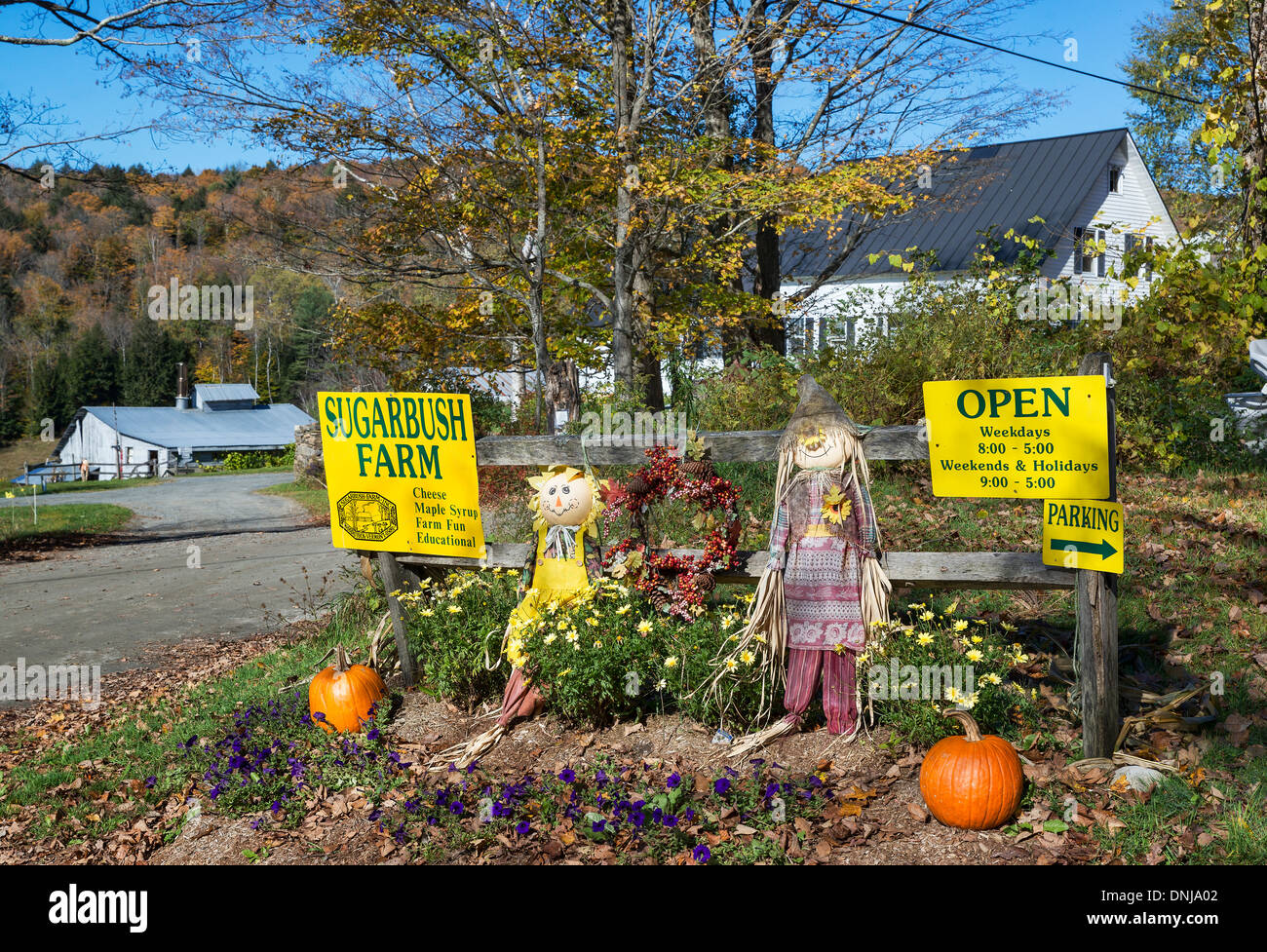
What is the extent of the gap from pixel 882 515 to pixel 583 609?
4.67 m

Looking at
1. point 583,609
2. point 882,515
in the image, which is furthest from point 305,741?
point 882,515

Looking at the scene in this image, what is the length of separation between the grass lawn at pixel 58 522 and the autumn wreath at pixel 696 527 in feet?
42.4

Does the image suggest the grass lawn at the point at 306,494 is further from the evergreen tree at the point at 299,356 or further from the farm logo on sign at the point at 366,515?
the evergreen tree at the point at 299,356

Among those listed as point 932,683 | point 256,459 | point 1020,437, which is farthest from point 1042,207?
point 256,459

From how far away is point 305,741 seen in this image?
203 inches

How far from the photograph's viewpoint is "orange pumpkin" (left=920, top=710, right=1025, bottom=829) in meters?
3.66

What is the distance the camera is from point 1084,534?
162 inches

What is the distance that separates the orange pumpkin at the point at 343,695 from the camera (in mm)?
5230

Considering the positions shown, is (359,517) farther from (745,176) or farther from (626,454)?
(745,176)

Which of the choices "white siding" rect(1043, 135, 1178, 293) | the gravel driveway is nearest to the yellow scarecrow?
the gravel driveway

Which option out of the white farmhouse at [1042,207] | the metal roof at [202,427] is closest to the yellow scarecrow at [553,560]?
the white farmhouse at [1042,207]

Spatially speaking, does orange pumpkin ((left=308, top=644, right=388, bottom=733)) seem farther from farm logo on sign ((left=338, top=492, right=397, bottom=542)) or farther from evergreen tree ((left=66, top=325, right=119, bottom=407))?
evergreen tree ((left=66, top=325, right=119, bottom=407))

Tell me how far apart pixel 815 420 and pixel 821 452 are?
6.7 inches
